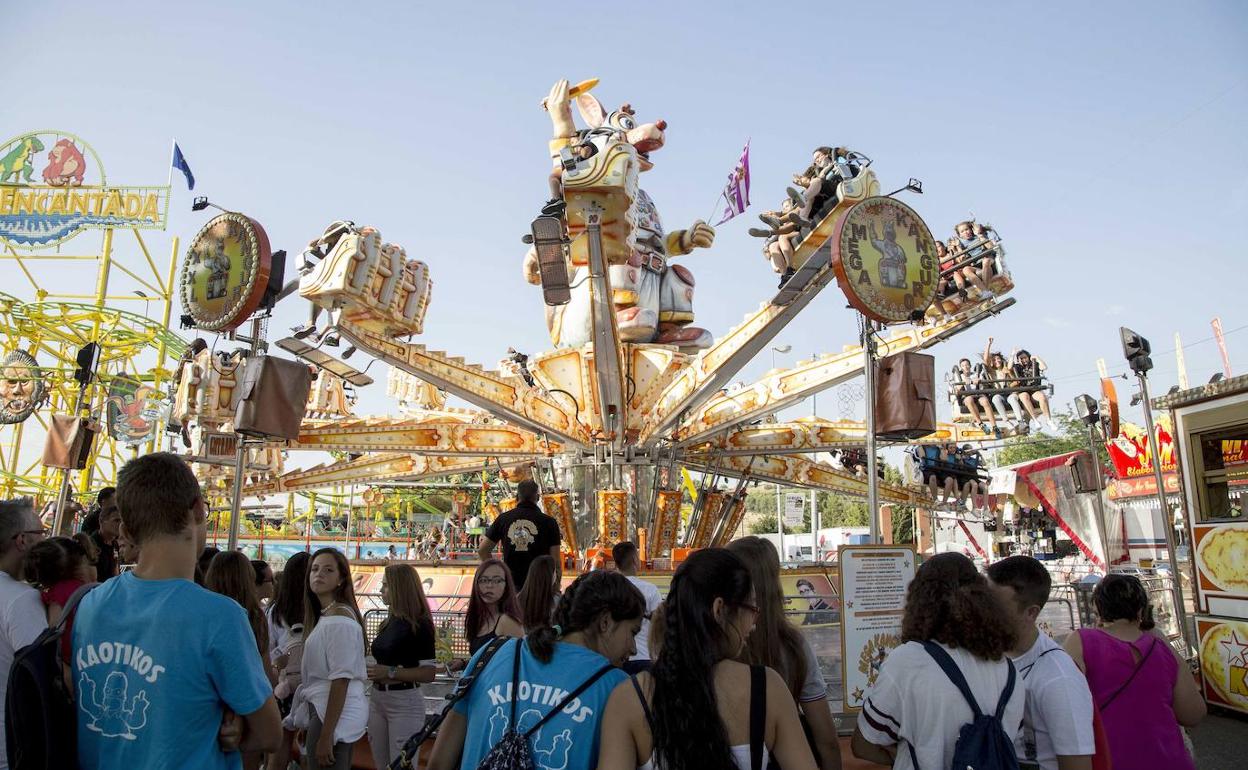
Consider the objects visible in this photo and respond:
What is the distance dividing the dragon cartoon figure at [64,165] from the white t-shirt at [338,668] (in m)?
32.3

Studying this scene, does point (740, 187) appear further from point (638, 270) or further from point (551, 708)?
point (551, 708)

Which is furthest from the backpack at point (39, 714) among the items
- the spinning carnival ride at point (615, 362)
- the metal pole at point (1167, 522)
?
the metal pole at point (1167, 522)

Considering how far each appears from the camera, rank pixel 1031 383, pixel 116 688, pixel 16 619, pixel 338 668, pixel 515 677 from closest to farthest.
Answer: pixel 116 688 < pixel 515 677 < pixel 16 619 < pixel 338 668 < pixel 1031 383

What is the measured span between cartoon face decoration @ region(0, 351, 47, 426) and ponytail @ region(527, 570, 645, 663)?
28862 millimetres

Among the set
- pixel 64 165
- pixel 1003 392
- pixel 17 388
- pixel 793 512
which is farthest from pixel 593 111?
pixel 64 165

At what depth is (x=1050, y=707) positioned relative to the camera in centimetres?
317

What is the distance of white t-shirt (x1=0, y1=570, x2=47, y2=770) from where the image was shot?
363 cm

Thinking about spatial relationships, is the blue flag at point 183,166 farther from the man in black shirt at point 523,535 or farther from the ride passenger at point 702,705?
the ride passenger at point 702,705

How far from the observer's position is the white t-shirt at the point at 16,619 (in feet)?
11.9

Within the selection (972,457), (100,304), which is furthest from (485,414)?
(100,304)

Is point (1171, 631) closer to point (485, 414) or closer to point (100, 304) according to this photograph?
point (485, 414)

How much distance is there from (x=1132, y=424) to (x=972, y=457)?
40.8 ft

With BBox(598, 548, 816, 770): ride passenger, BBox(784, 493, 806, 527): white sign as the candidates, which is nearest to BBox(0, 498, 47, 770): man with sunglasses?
BBox(598, 548, 816, 770): ride passenger

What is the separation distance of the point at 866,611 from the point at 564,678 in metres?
3.97
